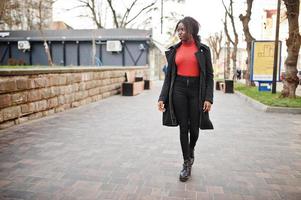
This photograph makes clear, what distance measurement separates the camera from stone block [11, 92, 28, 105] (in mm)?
6324

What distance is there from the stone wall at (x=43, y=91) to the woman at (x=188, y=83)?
3850 mm

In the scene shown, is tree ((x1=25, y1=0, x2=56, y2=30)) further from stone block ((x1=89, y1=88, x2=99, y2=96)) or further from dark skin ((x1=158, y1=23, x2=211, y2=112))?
→ dark skin ((x1=158, y1=23, x2=211, y2=112))

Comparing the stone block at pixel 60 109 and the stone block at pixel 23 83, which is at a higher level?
the stone block at pixel 23 83

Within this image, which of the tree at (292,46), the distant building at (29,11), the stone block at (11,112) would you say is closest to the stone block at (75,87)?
the stone block at (11,112)

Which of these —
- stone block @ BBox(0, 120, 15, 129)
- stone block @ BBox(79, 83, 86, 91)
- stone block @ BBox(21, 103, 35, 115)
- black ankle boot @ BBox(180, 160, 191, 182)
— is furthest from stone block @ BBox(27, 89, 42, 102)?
black ankle boot @ BBox(180, 160, 191, 182)

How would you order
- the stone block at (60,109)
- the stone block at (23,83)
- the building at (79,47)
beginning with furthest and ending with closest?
the building at (79,47), the stone block at (60,109), the stone block at (23,83)

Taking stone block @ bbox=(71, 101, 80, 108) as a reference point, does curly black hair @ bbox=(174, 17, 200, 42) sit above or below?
above

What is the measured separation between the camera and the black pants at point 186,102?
3607 millimetres

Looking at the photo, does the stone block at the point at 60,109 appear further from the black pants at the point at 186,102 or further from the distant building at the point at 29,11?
the distant building at the point at 29,11

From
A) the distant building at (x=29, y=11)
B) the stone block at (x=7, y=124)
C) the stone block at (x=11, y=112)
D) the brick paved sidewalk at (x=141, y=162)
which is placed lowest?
the brick paved sidewalk at (x=141, y=162)

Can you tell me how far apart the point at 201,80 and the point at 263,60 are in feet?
41.0

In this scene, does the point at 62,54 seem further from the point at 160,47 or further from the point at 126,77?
the point at 126,77

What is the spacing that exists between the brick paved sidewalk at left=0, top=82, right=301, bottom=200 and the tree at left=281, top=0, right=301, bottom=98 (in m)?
4.15

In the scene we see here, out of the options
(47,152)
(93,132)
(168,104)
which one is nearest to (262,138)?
(168,104)
